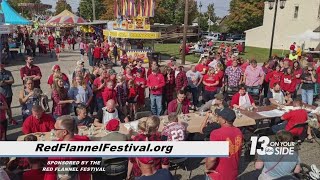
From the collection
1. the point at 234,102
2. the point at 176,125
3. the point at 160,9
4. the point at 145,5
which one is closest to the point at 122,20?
the point at 145,5

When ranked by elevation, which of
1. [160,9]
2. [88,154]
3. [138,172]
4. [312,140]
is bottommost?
[312,140]

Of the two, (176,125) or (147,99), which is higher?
(176,125)

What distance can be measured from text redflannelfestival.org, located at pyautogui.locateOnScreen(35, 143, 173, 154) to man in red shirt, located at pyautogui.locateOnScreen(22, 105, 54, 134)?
1166 millimetres

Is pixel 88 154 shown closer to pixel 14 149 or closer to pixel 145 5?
pixel 14 149

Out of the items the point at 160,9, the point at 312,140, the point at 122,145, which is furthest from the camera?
the point at 160,9

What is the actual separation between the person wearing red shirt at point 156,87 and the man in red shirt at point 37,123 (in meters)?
3.59

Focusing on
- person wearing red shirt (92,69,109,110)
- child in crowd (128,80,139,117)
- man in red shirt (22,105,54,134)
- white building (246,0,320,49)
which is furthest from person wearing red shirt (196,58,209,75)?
white building (246,0,320,49)

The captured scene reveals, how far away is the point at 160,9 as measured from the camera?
59656mm

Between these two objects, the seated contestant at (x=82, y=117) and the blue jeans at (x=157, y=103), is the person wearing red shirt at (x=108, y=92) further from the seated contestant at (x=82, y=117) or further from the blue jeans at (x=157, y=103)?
the blue jeans at (x=157, y=103)

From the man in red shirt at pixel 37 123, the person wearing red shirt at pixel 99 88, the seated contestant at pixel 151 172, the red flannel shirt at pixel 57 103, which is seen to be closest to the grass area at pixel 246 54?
the person wearing red shirt at pixel 99 88

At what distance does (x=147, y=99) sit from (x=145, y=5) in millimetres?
11941

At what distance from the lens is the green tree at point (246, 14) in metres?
51.4

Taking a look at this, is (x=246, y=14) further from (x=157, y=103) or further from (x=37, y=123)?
(x=37, y=123)

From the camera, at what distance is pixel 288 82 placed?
9609mm
